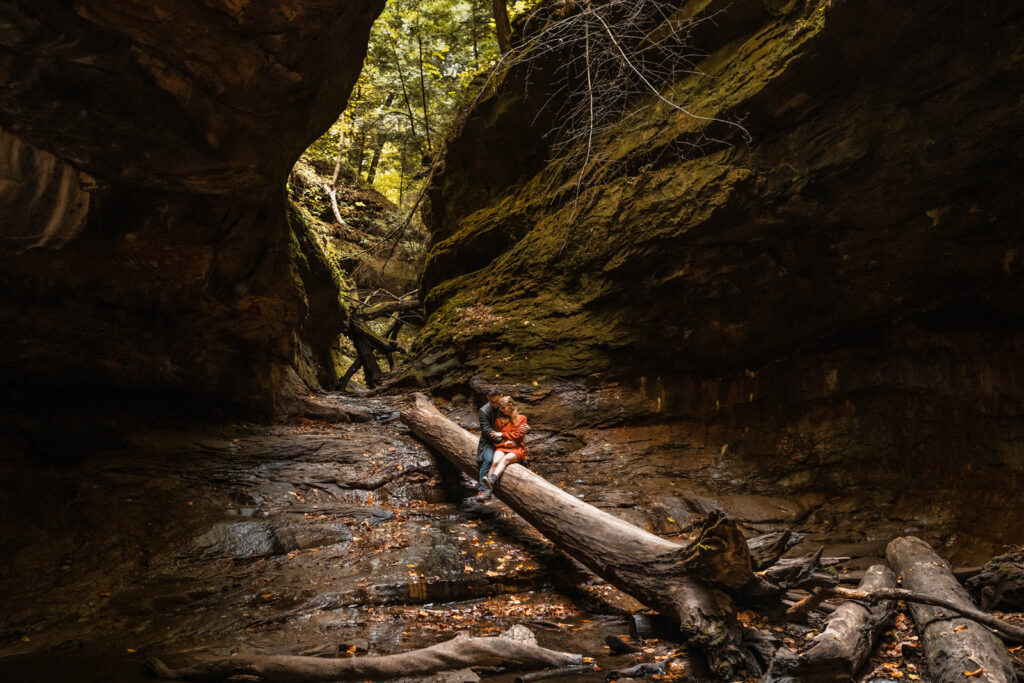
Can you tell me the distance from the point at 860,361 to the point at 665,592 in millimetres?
5814

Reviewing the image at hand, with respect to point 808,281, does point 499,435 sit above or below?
below

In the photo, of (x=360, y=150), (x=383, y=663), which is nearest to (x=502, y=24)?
(x=360, y=150)

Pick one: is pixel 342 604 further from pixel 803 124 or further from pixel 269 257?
pixel 803 124

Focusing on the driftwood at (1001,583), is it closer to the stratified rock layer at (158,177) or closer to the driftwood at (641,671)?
the driftwood at (641,671)

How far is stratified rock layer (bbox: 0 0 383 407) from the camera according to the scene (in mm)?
5410

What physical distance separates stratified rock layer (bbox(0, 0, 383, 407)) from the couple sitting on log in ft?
14.3

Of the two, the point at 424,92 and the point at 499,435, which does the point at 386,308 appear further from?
the point at 499,435

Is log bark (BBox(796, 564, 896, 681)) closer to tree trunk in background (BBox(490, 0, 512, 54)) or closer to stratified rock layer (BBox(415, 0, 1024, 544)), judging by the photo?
stratified rock layer (BBox(415, 0, 1024, 544))

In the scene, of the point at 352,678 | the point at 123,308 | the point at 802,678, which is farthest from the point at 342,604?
the point at 123,308

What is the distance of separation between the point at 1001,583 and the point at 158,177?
9823 mm

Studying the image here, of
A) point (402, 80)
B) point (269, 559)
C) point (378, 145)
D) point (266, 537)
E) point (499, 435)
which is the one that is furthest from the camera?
point (378, 145)

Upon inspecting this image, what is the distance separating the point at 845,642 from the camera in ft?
Result: 13.9

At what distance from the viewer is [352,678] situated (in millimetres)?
4141

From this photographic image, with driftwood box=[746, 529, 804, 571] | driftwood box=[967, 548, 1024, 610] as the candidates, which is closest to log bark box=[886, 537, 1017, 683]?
driftwood box=[967, 548, 1024, 610]
